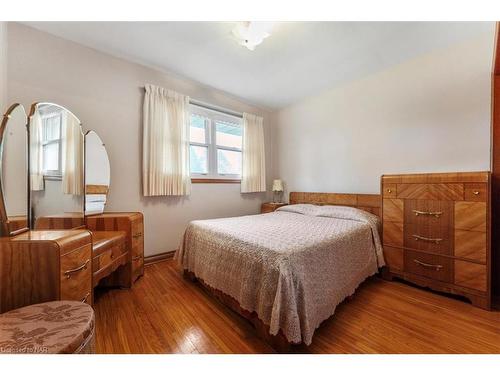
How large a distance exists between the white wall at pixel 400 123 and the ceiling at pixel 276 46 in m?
0.19

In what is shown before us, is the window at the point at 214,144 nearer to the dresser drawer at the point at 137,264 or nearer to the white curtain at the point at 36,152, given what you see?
the dresser drawer at the point at 137,264

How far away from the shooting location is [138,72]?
247 cm

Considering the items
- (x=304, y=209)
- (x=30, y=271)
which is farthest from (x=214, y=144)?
(x=30, y=271)

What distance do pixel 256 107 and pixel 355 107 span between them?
1.73 metres

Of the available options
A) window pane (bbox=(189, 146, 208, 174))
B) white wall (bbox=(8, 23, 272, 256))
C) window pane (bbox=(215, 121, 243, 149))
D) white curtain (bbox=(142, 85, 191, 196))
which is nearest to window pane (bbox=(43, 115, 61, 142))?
white wall (bbox=(8, 23, 272, 256))

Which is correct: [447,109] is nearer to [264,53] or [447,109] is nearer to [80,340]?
[264,53]

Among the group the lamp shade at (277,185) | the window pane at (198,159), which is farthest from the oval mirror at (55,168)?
the lamp shade at (277,185)

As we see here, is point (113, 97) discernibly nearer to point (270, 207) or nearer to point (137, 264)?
point (137, 264)

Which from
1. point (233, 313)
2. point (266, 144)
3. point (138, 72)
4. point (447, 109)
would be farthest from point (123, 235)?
point (447, 109)

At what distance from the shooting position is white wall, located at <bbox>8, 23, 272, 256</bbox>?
1854 millimetres

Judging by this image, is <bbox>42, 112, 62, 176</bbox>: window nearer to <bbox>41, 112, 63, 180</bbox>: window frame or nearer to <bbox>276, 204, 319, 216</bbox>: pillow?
<bbox>41, 112, 63, 180</bbox>: window frame

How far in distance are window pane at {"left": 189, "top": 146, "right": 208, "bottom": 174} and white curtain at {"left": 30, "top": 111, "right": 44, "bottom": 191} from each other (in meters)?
1.66

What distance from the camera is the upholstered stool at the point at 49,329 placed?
27.8 inches

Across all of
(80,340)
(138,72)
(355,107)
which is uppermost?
(138,72)
